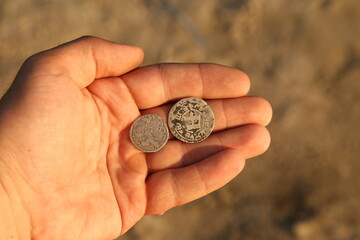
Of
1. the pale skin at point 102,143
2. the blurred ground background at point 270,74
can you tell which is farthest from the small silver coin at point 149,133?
the blurred ground background at point 270,74

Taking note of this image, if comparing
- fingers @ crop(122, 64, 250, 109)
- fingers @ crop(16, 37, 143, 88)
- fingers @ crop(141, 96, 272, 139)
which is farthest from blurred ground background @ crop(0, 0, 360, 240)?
fingers @ crop(16, 37, 143, 88)

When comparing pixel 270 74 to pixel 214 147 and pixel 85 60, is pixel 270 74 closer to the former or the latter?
pixel 214 147

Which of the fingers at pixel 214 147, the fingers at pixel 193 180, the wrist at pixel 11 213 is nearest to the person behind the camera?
the wrist at pixel 11 213

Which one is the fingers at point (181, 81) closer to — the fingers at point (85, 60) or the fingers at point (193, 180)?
the fingers at point (85, 60)

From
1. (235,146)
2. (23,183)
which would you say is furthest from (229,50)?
(23,183)

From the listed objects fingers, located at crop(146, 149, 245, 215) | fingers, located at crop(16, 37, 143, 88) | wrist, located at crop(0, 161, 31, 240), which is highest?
fingers, located at crop(16, 37, 143, 88)

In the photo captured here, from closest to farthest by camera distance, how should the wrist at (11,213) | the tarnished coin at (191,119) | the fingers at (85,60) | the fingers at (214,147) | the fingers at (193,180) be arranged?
the wrist at (11,213) < the fingers at (85,60) < the fingers at (193,180) < the fingers at (214,147) < the tarnished coin at (191,119)

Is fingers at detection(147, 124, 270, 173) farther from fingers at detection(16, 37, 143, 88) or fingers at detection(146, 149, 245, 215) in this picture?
fingers at detection(16, 37, 143, 88)
